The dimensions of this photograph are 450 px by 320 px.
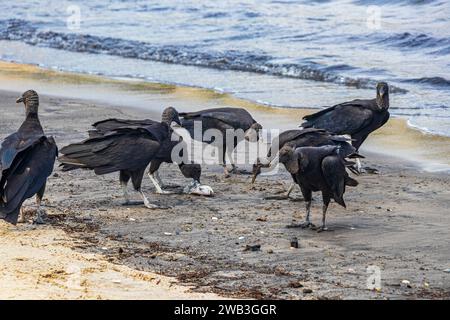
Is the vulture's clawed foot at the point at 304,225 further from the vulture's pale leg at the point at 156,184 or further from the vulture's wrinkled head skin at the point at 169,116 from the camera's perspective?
the vulture's wrinkled head skin at the point at 169,116

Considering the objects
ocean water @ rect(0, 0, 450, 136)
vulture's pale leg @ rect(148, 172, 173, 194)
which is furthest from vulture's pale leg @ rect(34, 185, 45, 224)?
ocean water @ rect(0, 0, 450, 136)

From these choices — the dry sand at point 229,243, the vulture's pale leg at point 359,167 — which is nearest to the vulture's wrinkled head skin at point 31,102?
the dry sand at point 229,243

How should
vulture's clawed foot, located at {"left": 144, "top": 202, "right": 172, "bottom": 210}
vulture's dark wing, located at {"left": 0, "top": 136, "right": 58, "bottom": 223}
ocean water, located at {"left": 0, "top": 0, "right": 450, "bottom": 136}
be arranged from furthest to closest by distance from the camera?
ocean water, located at {"left": 0, "top": 0, "right": 450, "bottom": 136}
vulture's clawed foot, located at {"left": 144, "top": 202, "right": 172, "bottom": 210}
vulture's dark wing, located at {"left": 0, "top": 136, "right": 58, "bottom": 223}

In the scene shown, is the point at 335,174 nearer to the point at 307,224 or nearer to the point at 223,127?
the point at 307,224

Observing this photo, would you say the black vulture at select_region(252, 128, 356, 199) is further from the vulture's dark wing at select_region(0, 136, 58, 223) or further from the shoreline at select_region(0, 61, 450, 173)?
the vulture's dark wing at select_region(0, 136, 58, 223)

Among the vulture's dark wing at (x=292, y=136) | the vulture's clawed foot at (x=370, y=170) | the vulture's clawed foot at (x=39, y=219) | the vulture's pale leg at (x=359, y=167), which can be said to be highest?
the vulture's dark wing at (x=292, y=136)

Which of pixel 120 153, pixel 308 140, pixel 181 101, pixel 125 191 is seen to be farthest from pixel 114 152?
pixel 181 101

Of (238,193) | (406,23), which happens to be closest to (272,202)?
(238,193)

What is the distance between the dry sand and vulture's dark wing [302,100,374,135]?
42cm

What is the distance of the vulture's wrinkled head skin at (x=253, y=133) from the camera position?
324 inches

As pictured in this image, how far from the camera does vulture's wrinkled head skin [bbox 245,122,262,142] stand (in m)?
8.24

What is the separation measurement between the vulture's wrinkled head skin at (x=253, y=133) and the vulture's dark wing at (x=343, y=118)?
420 millimetres

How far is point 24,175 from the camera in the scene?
6.26m

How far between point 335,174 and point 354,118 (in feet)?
7.20
